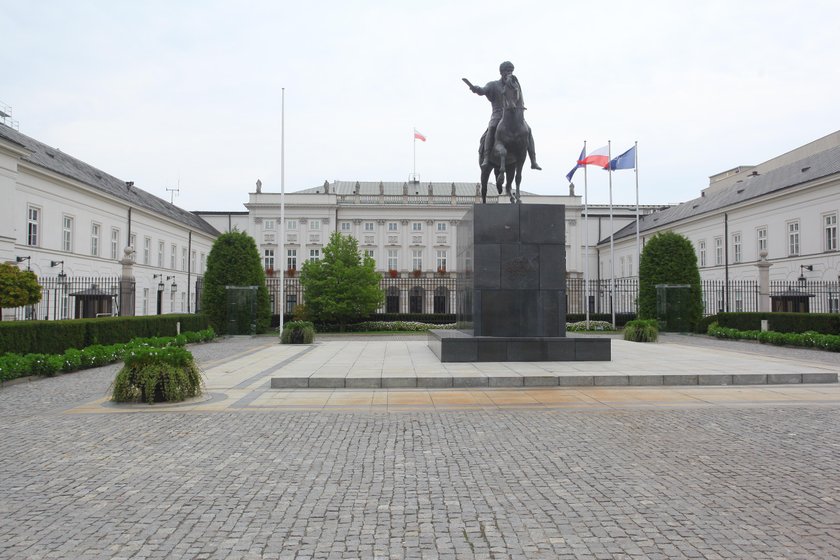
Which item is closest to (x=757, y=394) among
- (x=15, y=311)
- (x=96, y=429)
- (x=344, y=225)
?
(x=96, y=429)

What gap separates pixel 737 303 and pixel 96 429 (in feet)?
150

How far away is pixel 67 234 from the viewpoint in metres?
39.3

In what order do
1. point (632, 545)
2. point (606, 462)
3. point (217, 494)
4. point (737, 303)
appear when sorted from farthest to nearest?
point (737, 303)
point (606, 462)
point (217, 494)
point (632, 545)

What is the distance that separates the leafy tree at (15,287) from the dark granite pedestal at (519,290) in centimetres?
1687

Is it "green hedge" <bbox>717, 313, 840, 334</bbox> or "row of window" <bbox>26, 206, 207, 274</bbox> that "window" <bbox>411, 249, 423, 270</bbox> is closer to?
"row of window" <bbox>26, 206, 207, 274</bbox>

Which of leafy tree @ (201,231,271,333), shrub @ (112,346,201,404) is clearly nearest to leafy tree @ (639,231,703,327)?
leafy tree @ (201,231,271,333)

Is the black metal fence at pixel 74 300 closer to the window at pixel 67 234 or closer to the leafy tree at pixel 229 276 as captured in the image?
the window at pixel 67 234

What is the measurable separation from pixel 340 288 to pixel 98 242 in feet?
61.2

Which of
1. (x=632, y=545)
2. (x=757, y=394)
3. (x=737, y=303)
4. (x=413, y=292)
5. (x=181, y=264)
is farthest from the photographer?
(x=413, y=292)

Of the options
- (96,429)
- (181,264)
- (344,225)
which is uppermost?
(344,225)

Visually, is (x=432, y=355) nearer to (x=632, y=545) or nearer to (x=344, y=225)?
(x=632, y=545)

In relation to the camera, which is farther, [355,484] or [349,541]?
[355,484]

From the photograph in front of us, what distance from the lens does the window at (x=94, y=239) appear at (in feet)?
138

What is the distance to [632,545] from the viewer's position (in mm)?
4012
